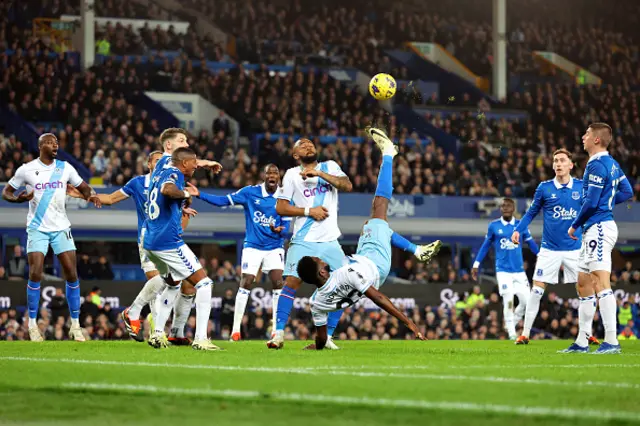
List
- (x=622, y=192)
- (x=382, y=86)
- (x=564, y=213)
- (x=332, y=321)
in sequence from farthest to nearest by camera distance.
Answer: (x=382, y=86), (x=564, y=213), (x=332, y=321), (x=622, y=192)

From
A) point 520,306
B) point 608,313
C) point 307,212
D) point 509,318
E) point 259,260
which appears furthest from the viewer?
point 520,306

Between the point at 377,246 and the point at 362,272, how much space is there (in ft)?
1.84

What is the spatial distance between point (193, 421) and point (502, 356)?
642 centimetres

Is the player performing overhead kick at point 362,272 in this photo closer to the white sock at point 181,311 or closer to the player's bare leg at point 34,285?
the white sock at point 181,311

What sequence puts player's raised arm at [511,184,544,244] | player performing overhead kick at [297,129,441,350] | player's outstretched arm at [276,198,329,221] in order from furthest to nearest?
1. player's raised arm at [511,184,544,244]
2. player's outstretched arm at [276,198,329,221]
3. player performing overhead kick at [297,129,441,350]

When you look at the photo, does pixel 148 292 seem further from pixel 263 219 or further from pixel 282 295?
pixel 263 219

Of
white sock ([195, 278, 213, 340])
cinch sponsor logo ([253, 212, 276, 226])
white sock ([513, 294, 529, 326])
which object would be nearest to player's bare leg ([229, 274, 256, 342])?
cinch sponsor logo ([253, 212, 276, 226])

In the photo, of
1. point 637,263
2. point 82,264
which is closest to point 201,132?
point 82,264

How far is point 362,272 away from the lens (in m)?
11.5

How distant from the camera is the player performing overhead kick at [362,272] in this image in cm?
1145

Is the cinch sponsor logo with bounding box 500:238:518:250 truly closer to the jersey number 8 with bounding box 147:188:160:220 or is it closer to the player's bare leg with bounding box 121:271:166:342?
the player's bare leg with bounding box 121:271:166:342

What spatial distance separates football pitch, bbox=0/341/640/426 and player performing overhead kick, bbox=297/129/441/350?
99 cm

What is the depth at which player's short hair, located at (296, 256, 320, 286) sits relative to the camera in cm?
1122

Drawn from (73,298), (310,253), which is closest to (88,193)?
(73,298)
